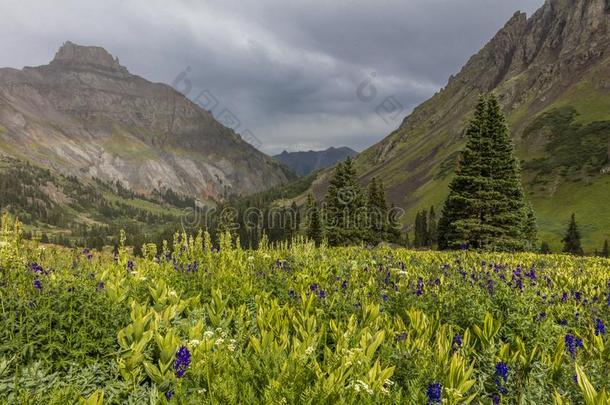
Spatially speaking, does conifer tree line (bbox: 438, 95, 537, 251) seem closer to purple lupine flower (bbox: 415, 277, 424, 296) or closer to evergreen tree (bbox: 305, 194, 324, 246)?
purple lupine flower (bbox: 415, 277, 424, 296)

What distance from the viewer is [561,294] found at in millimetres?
6871

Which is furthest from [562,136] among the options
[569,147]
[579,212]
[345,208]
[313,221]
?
[345,208]

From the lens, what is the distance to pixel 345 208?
53.7 m

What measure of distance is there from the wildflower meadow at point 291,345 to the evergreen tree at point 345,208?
4479 cm

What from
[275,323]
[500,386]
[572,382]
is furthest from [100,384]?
[572,382]

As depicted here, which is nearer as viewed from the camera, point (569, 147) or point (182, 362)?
point (182, 362)

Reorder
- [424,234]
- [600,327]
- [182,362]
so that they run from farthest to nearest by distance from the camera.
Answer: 1. [424,234]
2. [600,327]
3. [182,362]

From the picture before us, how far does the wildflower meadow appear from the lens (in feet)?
11.1

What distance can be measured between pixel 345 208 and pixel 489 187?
2708 centimetres

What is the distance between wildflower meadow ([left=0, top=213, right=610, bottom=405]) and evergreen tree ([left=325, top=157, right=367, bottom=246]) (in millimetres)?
44789

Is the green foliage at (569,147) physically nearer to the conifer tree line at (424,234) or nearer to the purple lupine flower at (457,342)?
the conifer tree line at (424,234)

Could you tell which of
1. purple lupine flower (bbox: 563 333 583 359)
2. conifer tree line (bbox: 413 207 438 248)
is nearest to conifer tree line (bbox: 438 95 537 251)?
purple lupine flower (bbox: 563 333 583 359)

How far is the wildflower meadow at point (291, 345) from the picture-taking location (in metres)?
3.38

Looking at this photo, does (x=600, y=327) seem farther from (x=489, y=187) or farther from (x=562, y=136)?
(x=562, y=136)
